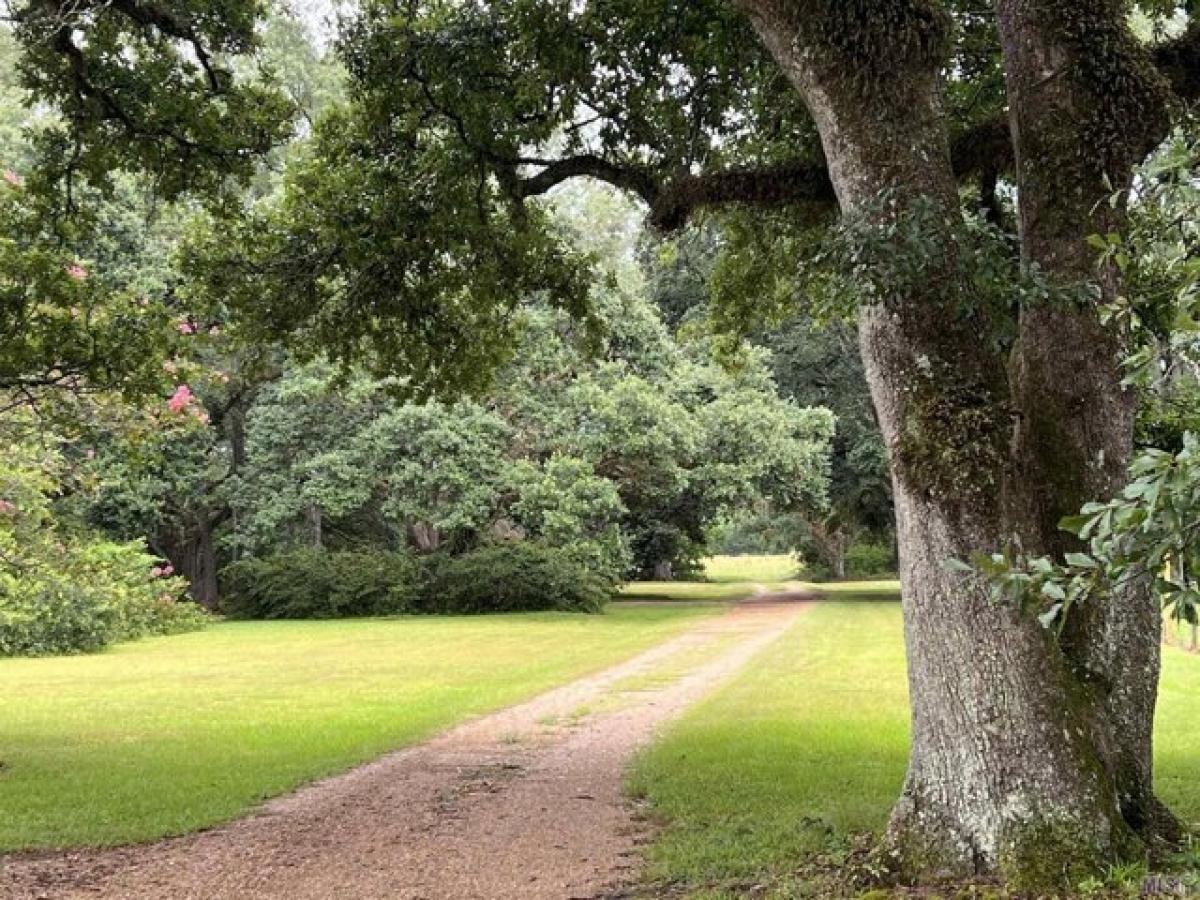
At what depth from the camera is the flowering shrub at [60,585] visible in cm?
1673

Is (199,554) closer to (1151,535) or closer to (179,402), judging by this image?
(179,402)

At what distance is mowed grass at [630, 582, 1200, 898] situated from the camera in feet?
20.9

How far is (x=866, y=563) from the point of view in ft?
165

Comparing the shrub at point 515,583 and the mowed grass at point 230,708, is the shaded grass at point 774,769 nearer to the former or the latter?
the mowed grass at point 230,708

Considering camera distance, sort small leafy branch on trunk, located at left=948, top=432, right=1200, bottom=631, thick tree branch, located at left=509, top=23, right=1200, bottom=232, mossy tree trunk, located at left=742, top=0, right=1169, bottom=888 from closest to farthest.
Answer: small leafy branch on trunk, located at left=948, top=432, right=1200, bottom=631 < mossy tree trunk, located at left=742, top=0, right=1169, bottom=888 < thick tree branch, located at left=509, top=23, right=1200, bottom=232

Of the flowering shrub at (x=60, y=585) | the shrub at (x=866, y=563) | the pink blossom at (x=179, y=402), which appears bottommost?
the shrub at (x=866, y=563)

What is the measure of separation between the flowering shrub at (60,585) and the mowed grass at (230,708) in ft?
3.10

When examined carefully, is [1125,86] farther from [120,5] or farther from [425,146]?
[120,5]

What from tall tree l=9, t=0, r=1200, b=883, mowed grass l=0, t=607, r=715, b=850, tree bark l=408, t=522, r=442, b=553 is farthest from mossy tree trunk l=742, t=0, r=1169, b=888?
tree bark l=408, t=522, r=442, b=553

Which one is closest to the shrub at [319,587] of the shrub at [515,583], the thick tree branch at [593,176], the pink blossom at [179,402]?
the shrub at [515,583]

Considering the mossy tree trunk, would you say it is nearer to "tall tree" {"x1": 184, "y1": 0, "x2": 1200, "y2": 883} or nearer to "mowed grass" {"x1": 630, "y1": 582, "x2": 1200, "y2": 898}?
"tall tree" {"x1": 184, "y1": 0, "x2": 1200, "y2": 883}

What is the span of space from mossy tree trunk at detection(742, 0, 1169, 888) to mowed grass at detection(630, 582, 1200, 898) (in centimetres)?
125

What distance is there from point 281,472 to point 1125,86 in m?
26.7

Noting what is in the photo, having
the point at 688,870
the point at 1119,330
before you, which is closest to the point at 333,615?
the point at 688,870
